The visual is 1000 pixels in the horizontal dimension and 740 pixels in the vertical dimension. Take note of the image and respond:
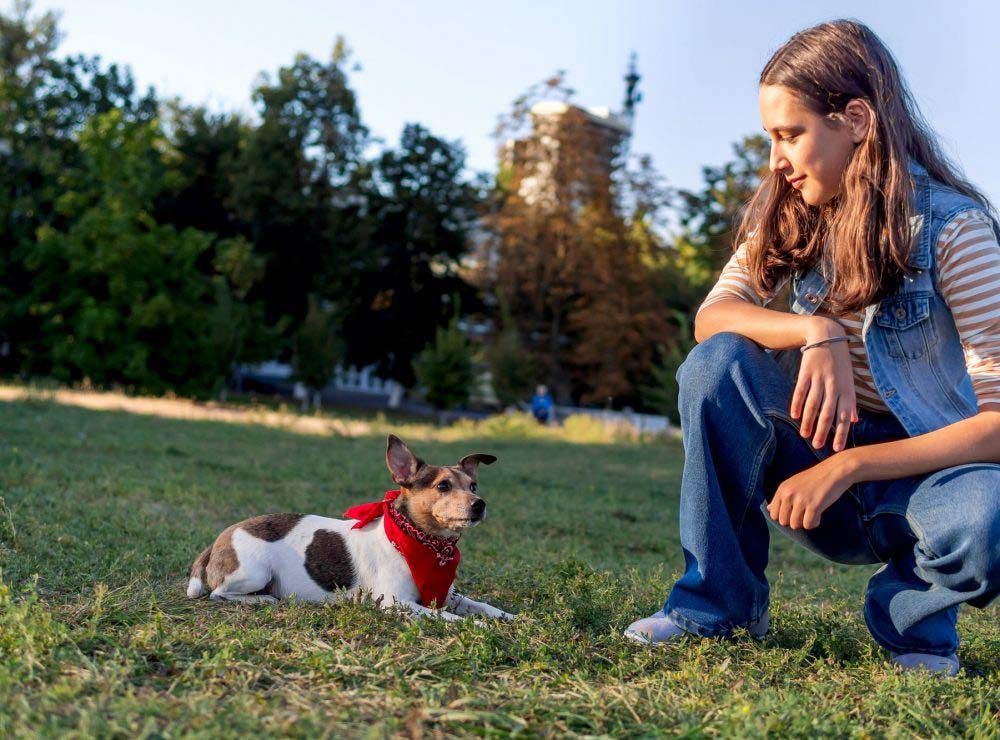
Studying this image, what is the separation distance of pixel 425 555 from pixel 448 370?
1372 inches

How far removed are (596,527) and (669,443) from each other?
15.6m

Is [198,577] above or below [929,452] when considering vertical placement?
below

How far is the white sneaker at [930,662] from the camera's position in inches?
136

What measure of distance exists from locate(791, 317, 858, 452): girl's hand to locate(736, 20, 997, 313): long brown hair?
23 cm

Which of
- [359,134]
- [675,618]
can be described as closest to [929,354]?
[675,618]

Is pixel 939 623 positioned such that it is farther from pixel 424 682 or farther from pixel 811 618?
pixel 424 682

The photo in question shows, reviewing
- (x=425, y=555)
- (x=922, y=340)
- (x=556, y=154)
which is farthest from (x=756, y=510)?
(x=556, y=154)

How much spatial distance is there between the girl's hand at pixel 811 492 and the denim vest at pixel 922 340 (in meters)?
0.30

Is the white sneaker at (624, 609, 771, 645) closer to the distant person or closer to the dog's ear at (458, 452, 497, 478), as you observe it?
the dog's ear at (458, 452, 497, 478)

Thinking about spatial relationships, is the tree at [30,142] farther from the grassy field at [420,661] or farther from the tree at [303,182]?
the grassy field at [420,661]

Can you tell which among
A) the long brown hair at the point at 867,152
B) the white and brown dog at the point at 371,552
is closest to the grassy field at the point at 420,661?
the white and brown dog at the point at 371,552

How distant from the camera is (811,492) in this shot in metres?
3.40

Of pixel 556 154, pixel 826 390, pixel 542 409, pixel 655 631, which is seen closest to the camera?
pixel 826 390

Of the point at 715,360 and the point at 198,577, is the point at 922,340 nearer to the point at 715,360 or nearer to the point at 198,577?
the point at 715,360
